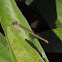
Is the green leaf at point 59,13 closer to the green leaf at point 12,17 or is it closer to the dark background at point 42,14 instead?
the dark background at point 42,14

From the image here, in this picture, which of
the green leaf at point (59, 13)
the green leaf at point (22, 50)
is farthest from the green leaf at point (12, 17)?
the green leaf at point (59, 13)

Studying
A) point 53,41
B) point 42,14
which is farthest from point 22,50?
point 42,14

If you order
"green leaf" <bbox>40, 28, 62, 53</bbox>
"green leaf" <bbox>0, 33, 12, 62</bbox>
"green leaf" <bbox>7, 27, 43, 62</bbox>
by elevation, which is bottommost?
"green leaf" <bbox>40, 28, 62, 53</bbox>

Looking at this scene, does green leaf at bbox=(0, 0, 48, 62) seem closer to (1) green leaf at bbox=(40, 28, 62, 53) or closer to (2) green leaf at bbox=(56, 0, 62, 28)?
(1) green leaf at bbox=(40, 28, 62, 53)

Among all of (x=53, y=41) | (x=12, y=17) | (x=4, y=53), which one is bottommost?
(x=53, y=41)

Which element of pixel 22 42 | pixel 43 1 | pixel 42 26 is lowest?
pixel 42 26

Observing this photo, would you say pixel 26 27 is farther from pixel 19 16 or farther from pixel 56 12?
pixel 56 12

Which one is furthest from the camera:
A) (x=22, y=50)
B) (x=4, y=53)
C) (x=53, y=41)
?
(x=53, y=41)

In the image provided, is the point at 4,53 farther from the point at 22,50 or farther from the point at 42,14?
the point at 42,14

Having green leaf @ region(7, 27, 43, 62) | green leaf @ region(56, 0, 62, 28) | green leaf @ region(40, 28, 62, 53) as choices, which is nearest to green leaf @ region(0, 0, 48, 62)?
green leaf @ region(7, 27, 43, 62)

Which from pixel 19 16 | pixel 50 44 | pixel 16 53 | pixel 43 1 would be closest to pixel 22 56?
pixel 16 53

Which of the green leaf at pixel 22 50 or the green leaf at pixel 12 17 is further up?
the green leaf at pixel 12 17
